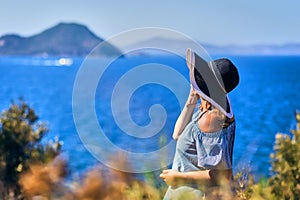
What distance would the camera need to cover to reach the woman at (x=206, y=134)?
2027 mm

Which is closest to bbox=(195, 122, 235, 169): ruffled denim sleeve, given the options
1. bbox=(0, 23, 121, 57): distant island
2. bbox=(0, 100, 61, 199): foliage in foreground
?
bbox=(0, 100, 61, 199): foliage in foreground

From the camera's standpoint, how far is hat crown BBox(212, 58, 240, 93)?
6.79 ft

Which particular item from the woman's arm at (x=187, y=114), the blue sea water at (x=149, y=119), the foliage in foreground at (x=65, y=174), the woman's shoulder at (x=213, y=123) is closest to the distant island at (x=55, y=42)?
the blue sea water at (x=149, y=119)

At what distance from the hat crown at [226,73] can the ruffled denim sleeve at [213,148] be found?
0.16 metres

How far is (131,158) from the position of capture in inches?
108

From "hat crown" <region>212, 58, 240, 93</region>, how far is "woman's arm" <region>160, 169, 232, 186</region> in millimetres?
305

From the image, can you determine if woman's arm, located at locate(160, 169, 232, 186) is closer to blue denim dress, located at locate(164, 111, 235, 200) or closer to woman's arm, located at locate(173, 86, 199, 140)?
blue denim dress, located at locate(164, 111, 235, 200)

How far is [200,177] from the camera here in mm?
2031

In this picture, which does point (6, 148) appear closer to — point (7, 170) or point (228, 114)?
point (7, 170)

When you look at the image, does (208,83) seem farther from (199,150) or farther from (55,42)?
(55,42)

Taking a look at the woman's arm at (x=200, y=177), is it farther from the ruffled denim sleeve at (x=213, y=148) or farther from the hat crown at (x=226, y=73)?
the hat crown at (x=226, y=73)

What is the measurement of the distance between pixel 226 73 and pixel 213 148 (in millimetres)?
280

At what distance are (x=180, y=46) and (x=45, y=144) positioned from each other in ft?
25.8

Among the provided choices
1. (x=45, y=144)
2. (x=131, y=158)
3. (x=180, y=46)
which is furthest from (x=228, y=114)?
(x=45, y=144)
